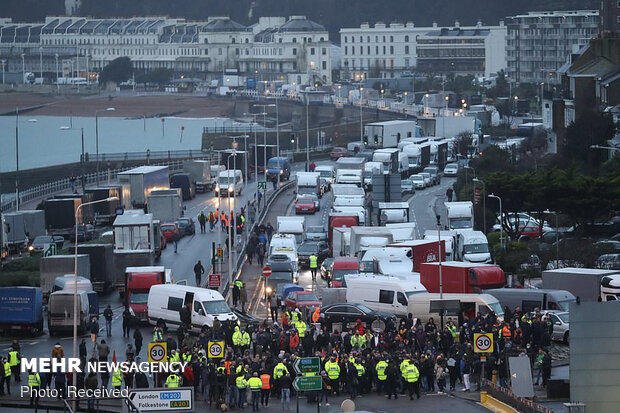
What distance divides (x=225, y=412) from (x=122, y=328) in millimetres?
9301

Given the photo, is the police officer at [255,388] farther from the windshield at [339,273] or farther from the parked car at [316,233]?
the parked car at [316,233]

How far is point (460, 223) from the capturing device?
4838cm

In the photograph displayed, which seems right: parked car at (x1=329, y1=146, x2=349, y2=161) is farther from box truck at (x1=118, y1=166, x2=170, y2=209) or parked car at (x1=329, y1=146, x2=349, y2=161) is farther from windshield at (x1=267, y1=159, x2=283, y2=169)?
box truck at (x1=118, y1=166, x2=170, y2=209)

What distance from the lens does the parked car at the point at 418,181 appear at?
68500 millimetres

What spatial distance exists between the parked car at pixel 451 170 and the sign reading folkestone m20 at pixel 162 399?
178 ft

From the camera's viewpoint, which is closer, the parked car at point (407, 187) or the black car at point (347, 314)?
the black car at point (347, 314)

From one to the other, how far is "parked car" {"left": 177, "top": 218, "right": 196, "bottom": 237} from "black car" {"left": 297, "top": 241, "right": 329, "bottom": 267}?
764cm

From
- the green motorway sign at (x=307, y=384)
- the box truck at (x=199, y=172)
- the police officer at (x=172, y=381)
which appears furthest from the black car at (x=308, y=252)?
the box truck at (x=199, y=172)

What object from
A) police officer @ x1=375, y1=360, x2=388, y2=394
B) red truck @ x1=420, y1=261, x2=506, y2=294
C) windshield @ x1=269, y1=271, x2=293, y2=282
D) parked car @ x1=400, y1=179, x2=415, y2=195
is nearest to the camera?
police officer @ x1=375, y1=360, x2=388, y2=394

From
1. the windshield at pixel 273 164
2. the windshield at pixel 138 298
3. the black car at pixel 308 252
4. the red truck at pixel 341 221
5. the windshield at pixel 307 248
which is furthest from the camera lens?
the windshield at pixel 273 164

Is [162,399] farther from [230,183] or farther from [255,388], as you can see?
[230,183]

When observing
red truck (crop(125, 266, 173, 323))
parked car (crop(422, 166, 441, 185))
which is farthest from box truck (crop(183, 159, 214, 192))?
Answer: red truck (crop(125, 266, 173, 323))

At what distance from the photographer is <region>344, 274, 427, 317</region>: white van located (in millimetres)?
32688

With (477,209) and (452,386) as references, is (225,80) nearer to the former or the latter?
(477,209)
